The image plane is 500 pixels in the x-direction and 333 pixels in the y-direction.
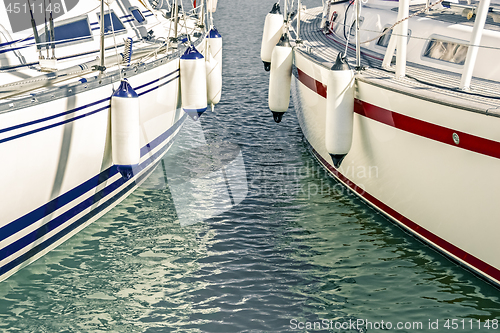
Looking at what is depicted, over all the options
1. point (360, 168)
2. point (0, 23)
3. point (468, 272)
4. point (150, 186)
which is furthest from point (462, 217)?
point (0, 23)

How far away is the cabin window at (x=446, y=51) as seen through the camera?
5754 mm

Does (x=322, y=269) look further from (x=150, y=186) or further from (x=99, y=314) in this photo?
(x=150, y=186)

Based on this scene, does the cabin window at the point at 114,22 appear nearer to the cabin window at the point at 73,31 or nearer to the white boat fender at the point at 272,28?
the cabin window at the point at 73,31

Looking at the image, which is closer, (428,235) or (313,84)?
(428,235)

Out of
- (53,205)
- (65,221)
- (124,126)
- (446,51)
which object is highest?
(446,51)

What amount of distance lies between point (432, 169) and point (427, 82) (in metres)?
0.96

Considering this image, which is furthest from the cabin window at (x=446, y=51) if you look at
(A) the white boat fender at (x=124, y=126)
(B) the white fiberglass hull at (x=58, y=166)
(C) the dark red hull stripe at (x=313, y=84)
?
(A) the white boat fender at (x=124, y=126)

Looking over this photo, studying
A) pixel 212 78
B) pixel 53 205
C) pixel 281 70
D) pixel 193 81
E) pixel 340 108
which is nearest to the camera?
pixel 53 205

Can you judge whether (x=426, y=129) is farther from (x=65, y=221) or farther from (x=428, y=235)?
(x=65, y=221)

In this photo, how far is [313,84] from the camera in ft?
22.9

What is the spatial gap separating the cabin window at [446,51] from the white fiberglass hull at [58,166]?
3.13 metres

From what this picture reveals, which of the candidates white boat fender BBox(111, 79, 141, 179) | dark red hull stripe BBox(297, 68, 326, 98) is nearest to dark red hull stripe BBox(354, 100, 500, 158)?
dark red hull stripe BBox(297, 68, 326, 98)

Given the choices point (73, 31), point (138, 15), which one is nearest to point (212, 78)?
point (138, 15)

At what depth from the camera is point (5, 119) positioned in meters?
4.21
